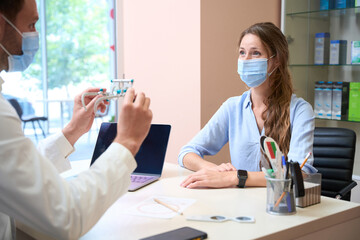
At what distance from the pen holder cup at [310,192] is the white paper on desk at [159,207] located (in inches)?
14.7

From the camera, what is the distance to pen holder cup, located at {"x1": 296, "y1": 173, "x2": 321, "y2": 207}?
1412mm

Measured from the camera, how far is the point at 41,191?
91 cm

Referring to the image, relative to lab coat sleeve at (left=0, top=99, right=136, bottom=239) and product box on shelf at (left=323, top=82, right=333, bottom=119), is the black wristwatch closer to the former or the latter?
lab coat sleeve at (left=0, top=99, right=136, bottom=239)

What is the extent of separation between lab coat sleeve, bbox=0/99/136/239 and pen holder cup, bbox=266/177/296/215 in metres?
0.59

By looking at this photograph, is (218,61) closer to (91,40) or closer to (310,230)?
(310,230)

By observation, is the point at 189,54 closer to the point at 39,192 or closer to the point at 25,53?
the point at 25,53

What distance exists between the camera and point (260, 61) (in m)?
2.15

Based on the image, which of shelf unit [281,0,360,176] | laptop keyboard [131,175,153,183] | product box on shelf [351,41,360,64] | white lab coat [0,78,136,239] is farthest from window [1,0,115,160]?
white lab coat [0,78,136,239]

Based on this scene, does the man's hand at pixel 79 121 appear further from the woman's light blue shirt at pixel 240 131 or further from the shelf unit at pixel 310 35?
the shelf unit at pixel 310 35

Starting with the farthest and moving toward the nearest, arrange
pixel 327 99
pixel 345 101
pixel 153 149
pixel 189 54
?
pixel 327 99
pixel 345 101
pixel 189 54
pixel 153 149

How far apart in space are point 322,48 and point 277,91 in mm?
1456

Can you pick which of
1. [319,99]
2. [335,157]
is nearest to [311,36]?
[319,99]

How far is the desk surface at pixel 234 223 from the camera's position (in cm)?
117

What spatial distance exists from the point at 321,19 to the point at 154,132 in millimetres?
2246
